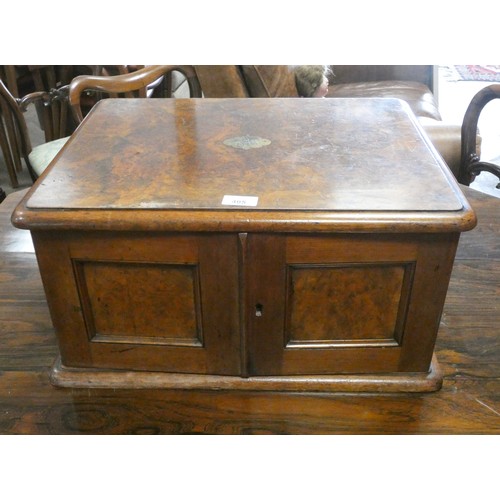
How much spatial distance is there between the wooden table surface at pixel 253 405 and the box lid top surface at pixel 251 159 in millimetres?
360

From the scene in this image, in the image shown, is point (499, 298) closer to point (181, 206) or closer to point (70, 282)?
point (181, 206)

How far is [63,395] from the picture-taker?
1051 mm

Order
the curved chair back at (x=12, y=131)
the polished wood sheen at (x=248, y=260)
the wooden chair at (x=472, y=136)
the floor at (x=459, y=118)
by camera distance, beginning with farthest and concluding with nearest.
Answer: the floor at (x=459, y=118) < the curved chair back at (x=12, y=131) < the wooden chair at (x=472, y=136) < the polished wood sheen at (x=248, y=260)

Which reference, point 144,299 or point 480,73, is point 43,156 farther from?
point 480,73

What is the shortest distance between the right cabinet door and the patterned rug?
3393 mm

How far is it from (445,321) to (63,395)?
31.1 inches

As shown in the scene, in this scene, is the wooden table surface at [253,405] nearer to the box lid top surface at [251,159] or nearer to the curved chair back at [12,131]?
the box lid top surface at [251,159]

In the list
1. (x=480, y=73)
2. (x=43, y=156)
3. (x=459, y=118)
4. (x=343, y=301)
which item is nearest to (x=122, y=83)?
(x=43, y=156)

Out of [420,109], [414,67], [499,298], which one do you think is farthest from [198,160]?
[414,67]

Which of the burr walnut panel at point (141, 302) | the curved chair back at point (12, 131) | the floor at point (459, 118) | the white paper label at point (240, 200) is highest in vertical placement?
the white paper label at point (240, 200)

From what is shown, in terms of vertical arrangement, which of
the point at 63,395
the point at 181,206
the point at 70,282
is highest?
the point at 181,206

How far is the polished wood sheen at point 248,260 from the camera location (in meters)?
0.91

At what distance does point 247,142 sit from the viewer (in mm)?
1163

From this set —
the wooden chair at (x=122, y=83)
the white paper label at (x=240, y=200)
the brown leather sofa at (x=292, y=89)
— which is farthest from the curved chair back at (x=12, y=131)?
the white paper label at (x=240, y=200)
